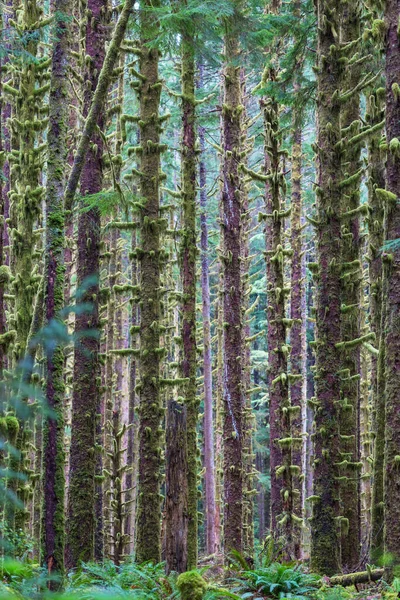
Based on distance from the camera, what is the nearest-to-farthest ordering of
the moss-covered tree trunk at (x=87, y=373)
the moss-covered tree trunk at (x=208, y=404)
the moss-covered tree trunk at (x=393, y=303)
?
the moss-covered tree trunk at (x=393, y=303), the moss-covered tree trunk at (x=87, y=373), the moss-covered tree trunk at (x=208, y=404)

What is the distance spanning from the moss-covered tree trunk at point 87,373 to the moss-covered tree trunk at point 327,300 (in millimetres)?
3344

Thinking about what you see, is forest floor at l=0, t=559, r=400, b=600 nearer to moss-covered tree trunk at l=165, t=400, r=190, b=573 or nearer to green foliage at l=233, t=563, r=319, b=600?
green foliage at l=233, t=563, r=319, b=600

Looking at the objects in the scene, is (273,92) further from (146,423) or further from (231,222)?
(146,423)

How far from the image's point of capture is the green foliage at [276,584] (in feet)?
23.1

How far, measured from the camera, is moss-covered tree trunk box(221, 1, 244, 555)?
1254 centimetres

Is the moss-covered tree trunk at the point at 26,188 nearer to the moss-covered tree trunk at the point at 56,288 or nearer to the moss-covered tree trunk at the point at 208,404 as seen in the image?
the moss-covered tree trunk at the point at 56,288

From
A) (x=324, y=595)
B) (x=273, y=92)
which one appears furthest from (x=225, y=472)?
(x=273, y=92)

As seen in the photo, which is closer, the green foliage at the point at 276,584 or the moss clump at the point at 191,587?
the moss clump at the point at 191,587

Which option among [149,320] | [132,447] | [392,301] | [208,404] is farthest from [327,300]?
[132,447]

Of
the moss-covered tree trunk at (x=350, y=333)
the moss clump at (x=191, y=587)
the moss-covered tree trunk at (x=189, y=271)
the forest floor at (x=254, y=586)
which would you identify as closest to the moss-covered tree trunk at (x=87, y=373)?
the forest floor at (x=254, y=586)

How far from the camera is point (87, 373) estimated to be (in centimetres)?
991

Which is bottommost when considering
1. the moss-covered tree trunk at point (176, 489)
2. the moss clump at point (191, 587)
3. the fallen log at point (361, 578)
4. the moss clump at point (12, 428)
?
the fallen log at point (361, 578)

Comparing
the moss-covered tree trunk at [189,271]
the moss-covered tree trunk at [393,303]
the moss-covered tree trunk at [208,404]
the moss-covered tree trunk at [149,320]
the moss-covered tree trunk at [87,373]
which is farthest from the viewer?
the moss-covered tree trunk at [208,404]

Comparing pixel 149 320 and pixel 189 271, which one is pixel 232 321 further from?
pixel 149 320
